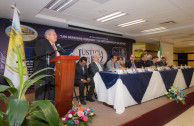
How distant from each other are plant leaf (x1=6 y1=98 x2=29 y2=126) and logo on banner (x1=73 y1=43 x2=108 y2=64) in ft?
15.8

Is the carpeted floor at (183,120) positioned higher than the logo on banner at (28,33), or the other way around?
the logo on banner at (28,33)

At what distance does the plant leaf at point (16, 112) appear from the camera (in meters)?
0.66

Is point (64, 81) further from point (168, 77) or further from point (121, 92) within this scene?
point (168, 77)

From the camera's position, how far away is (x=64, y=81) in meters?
1.76

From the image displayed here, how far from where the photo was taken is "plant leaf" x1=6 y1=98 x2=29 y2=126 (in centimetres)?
66

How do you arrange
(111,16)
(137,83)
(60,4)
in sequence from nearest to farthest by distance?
(137,83)
(60,4)
(111,16)

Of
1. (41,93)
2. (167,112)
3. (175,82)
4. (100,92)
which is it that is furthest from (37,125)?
(175,82)

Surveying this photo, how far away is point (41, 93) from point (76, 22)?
3.45m

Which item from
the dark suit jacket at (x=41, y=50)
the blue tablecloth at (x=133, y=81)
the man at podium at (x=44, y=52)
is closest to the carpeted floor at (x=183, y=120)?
the blue tablecloth at (x=133, y=81)

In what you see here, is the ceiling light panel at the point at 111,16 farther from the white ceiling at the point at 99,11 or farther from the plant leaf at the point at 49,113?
the plant leaf at the point at 49,113

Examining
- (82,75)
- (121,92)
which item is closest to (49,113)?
(121,92)

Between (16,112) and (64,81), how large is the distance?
3.56 ft

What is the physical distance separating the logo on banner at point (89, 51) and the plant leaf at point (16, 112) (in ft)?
15.8

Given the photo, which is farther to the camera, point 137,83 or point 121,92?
point 137,83
